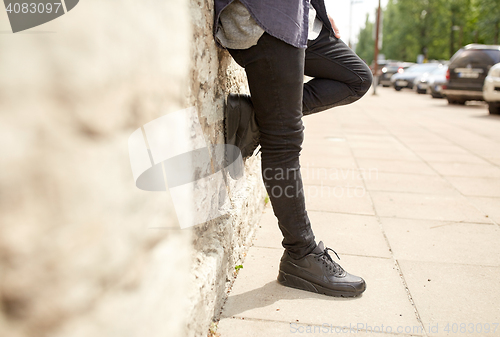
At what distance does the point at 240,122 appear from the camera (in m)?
1.98

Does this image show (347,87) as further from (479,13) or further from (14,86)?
(479,13)

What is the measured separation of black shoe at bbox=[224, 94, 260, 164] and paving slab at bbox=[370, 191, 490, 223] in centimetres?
156

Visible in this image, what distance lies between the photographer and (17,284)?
0.78 meters

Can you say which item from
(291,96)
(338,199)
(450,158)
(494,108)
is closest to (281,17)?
(291,96)

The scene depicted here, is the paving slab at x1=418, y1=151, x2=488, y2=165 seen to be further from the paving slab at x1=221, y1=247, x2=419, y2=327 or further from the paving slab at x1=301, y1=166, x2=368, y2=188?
the paving slab at x1=221, y1=247, x2=419, y2=327

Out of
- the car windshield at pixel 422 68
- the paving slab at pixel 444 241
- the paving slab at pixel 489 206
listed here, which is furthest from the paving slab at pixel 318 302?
the car windshield at pixel 422 68

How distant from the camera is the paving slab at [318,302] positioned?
1.83 m

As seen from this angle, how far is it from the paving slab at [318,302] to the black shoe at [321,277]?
0.11 feet

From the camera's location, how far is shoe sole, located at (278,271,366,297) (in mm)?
2008

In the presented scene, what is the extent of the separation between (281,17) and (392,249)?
1563 millimetres

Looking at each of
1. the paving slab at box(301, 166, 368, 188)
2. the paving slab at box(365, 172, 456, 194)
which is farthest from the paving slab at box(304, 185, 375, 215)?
the paving slab at box(365, 172, 456, 194)

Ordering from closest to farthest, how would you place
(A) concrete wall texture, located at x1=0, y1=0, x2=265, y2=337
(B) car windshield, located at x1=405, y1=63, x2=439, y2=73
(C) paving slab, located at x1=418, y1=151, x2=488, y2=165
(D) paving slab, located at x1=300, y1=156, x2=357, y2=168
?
(A) concrete wall texture, located at x1=0, y1=0, x2=265, y2=337, (D) paving slab, located at x1=300, y1=156, x2=357, y2=168, (C) paving slab, located at x1=418, y1=151, x2=488, y2=165, (B) car windshield, located at x1=405, y1=63, x2=439, y2=73

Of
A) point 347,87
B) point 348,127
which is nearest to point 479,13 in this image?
point 348,127

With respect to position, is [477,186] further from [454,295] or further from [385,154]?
[454,295]
